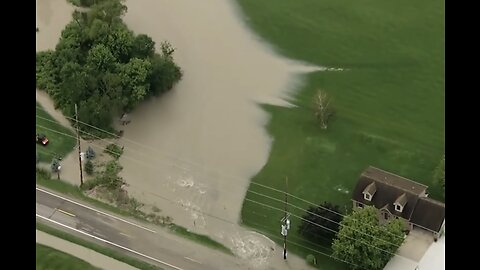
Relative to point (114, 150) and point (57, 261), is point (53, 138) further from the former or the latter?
point (57, 261)

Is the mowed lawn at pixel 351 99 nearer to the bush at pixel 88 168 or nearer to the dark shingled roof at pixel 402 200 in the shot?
the dark shingled roof at pixel 402 200

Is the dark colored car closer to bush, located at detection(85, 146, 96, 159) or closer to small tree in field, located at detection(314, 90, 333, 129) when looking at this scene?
bush, located at detection(85, 146, 96, 159)

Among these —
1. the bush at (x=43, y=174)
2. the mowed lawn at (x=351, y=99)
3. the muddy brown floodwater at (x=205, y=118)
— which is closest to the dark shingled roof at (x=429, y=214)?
the mowed lawn at (x=351, y=99)

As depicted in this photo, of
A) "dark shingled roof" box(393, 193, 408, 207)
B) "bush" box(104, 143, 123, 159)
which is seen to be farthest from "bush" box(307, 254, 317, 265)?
"bush" box(104, 143, 123, 159)

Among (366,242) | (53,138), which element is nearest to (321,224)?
(366,242)

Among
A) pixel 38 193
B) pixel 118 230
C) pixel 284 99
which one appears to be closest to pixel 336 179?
pixel 284 99

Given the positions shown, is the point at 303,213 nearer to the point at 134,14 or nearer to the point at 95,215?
the point at 95,215
